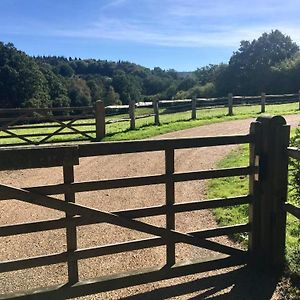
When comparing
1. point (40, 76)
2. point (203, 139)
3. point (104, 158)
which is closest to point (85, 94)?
point (40, 76)

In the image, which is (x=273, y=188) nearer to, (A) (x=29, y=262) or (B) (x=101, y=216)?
(B) (x=101, y=216)

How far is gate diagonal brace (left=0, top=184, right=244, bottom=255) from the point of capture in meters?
4.08

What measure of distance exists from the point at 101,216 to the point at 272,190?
201cm

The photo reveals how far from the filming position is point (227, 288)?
4.69 metres

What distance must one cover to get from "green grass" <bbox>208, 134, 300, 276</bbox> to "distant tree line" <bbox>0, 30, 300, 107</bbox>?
95.5 ft

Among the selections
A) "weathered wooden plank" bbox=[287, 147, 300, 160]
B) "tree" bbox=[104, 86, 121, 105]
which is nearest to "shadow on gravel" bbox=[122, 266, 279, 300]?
"weathered wooden plank" bbox=[287, 147, 300, 160]

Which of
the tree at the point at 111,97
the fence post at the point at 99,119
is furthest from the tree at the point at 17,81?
the fence post at the point at 99,119

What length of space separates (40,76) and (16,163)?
209 feet

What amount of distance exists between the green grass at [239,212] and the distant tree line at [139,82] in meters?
29.1

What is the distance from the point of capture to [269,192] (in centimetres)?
505

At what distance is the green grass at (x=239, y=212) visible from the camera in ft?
17.3

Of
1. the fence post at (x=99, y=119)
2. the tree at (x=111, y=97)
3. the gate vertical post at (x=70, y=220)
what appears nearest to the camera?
the gate vertical post at (x=70, y=220)

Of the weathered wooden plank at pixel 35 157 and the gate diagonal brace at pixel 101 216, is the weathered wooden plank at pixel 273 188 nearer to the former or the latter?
the gate diagonal brace at pixel 101 216

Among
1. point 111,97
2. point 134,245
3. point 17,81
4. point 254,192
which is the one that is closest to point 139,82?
point 111,97
